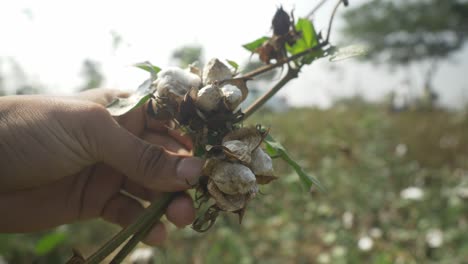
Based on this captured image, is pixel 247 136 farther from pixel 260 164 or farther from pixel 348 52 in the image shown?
pixel 348 52

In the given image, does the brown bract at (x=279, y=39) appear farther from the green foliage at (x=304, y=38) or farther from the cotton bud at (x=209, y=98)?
the cotton bud at (x=209, y=98)

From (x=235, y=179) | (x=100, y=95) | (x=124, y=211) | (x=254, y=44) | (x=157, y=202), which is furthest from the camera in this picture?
(x=124, y=211)

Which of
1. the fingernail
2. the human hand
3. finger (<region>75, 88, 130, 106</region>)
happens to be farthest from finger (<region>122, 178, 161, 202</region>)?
the fingernail

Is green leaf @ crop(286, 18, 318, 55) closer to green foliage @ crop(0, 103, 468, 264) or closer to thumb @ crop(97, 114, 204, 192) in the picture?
thumb @ crop(97, 114, 204, 192)

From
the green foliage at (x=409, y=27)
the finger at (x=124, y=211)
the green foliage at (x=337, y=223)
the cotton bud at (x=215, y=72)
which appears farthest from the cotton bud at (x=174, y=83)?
the green foliage at (x=409, y=27)

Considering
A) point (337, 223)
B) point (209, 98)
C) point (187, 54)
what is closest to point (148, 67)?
point (209, 98)

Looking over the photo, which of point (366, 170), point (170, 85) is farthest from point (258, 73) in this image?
point (366, 170)
